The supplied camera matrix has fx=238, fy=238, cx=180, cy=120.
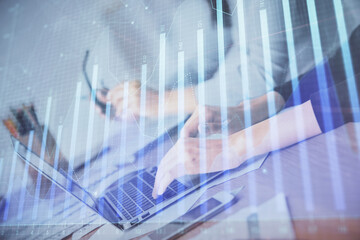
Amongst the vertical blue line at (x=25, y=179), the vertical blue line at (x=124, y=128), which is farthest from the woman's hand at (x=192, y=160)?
the vertical blue line at (x=25, y=179)

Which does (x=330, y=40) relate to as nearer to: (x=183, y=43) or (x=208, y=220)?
(x=183, y=43)

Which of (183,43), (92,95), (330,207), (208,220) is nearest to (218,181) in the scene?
(208,220)

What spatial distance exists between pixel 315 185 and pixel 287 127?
6.7 inches

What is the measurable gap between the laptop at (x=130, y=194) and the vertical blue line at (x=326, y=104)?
26 centimetres

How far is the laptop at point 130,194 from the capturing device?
2.13 ft

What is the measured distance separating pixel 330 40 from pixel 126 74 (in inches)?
24.6

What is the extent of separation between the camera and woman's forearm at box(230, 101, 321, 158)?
2.05 feet

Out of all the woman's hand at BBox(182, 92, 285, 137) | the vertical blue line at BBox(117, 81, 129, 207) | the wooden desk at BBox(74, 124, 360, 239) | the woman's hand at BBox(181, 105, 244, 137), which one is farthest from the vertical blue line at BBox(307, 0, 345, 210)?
the vertical blue line at BBox(117, 81, 129, 207)

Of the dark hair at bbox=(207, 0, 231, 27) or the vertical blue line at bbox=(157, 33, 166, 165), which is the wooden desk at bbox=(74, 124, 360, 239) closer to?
the vertical blue line at bbox=(157, 33, 166, 165)

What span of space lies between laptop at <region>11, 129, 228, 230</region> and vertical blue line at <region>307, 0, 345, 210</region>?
26 centimetres

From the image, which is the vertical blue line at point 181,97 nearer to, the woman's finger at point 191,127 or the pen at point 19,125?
the woman's finger at point 191,127

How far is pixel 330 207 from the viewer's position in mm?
493

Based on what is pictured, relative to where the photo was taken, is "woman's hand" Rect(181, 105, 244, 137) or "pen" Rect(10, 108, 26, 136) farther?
"pen" Rect(10, 108, 26, 136)

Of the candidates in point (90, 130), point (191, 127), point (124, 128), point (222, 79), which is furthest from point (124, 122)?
point (222, 79)
